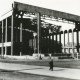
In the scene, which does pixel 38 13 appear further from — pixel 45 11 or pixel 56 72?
pixel 56 72

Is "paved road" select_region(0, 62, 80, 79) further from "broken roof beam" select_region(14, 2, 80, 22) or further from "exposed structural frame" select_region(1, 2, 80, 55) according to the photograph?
"broken roof beam" select_region(14, 2, 80, 22)

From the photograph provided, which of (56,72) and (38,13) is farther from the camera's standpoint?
(38,13)

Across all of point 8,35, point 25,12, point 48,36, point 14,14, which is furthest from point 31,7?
point 48,36

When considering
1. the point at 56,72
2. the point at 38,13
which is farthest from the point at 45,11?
the point at 56,72

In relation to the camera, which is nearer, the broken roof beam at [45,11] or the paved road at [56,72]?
the paved road at [56,72]

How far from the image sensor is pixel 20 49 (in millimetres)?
58312

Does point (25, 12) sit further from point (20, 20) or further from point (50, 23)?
point (50, 23)

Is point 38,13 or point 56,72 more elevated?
point 38,13

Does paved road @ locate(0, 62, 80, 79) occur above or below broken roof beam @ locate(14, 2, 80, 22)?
below

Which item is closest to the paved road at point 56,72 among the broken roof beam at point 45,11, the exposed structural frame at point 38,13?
the exposed structural frame at point 38,13

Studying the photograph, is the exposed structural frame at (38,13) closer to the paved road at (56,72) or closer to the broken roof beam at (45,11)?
the broken roof beam at (45,11)

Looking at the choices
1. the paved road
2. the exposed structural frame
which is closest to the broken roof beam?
the exposed structural frame

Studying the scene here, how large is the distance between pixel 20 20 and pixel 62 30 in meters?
24.0

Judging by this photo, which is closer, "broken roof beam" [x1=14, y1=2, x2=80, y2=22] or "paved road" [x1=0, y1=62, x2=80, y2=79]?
"paved road" [x1=0, y1=62, x2=80, y2=79]
